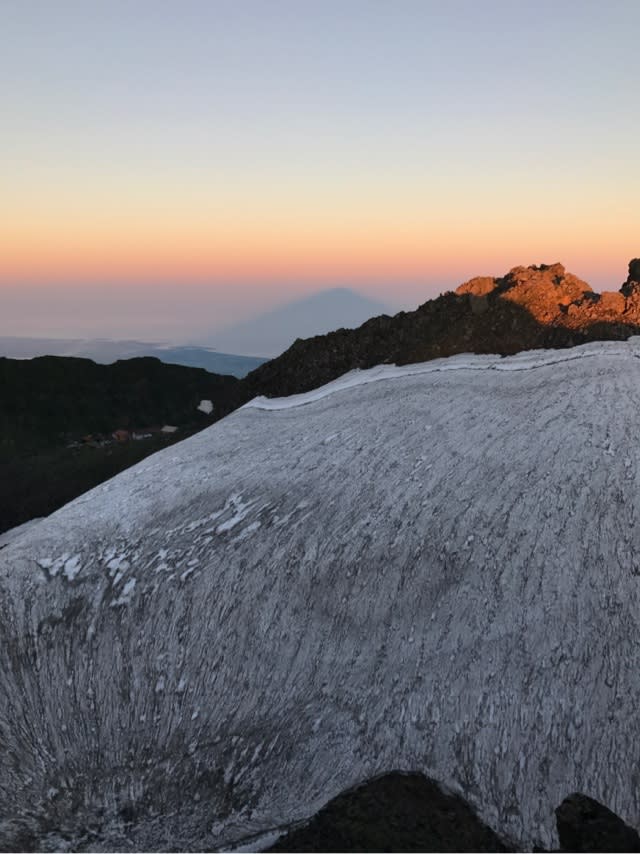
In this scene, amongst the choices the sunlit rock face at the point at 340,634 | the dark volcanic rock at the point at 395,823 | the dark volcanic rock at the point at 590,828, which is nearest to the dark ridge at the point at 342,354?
the sunlit rock face at the point at 340,634

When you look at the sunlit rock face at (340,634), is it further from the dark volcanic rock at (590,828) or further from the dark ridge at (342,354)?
the dark ridge at (342,354)

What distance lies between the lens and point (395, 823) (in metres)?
13.2

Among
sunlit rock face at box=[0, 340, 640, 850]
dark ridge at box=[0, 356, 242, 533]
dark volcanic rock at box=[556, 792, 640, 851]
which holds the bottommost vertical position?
dark volcanic rock at box=[556, 792, 640, 851]

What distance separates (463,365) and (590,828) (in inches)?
606

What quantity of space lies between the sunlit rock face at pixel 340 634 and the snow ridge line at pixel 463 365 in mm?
2712

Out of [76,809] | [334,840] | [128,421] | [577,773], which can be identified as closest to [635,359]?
[577,773]

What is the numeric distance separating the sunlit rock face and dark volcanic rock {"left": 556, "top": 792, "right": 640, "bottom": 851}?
0.29 m

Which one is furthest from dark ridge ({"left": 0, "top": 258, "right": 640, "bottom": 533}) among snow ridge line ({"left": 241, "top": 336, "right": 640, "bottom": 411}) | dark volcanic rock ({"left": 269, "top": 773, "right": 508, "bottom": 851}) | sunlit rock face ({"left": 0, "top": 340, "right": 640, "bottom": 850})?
dark volcanic rock ({"left": 269, "top": 773, "right": 508, "bottom": 851})

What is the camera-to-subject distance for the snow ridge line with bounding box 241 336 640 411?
24.1 meters

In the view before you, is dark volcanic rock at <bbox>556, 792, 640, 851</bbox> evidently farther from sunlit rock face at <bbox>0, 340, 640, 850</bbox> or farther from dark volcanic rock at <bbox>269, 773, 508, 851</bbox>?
dark volcanic rock at <bbox>269, 773, 508, 851</bbox>

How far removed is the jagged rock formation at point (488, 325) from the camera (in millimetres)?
26391

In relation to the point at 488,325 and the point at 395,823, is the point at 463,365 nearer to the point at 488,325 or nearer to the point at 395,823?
the point at 488,325

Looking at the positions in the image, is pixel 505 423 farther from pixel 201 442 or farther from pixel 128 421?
pixel 128 421

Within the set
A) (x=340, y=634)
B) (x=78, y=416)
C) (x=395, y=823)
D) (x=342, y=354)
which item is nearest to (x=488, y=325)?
(x=342, y=354)
